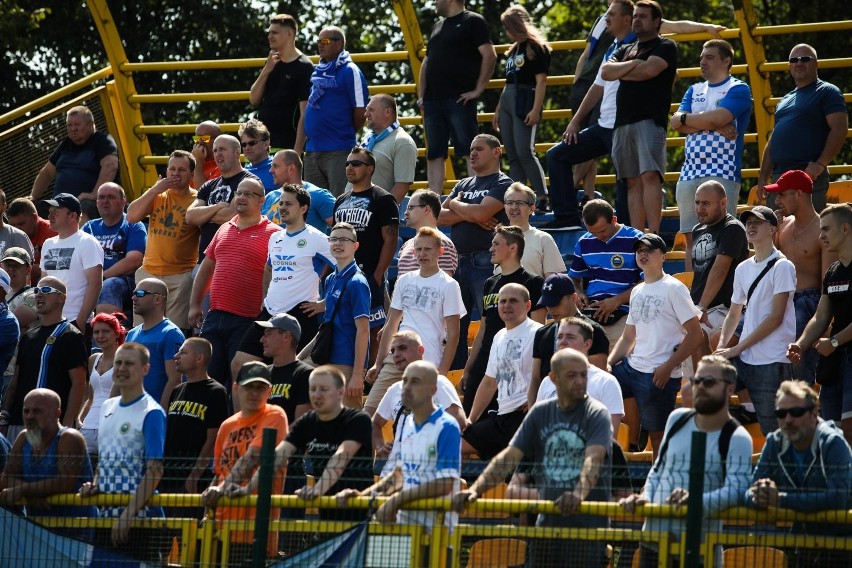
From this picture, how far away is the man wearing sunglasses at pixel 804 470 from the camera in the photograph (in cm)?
638

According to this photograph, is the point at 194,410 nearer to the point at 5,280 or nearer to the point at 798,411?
the point at 5,280

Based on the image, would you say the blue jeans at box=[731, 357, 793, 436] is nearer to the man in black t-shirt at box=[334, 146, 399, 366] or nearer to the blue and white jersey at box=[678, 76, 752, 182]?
the blue and white jersey at box=[678, 76, 752, 182]

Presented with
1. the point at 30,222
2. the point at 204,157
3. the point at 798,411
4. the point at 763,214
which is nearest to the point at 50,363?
the point at 30,222

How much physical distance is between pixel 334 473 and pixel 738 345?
120 inches

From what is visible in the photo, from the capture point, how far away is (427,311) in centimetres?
1006

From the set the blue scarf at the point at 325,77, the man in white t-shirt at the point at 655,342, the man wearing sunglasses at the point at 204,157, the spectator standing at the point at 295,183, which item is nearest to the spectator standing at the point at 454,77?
the blue scarf at the point at 325,77

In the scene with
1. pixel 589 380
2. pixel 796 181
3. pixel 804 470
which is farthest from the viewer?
pixel 796 181

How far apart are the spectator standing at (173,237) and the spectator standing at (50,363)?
62.7 inches

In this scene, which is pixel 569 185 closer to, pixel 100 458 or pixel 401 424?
pixel 401 424

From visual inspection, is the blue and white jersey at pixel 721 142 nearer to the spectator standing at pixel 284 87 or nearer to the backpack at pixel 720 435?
the spectator standing at pixel 284 87

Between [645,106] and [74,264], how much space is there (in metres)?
4.66

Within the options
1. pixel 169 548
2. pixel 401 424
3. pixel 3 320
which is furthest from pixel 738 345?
pixel 3 320

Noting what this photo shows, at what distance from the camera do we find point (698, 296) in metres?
10.0

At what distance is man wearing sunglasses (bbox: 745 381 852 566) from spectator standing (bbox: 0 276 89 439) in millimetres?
5037
